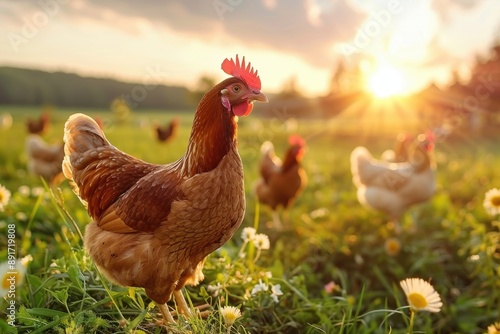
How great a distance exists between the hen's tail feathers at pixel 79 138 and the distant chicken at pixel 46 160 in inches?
169

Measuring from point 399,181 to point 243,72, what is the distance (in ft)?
10.9

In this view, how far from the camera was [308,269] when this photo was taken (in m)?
3.38

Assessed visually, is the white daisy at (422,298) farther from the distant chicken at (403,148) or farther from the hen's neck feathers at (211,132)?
the distant chicken at (403,148)

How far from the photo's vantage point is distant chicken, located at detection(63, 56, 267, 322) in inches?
72.7

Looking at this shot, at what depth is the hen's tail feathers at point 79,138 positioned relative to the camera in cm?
230

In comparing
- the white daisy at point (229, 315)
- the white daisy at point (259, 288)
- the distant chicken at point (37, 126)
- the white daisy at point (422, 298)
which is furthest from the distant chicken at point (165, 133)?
the white daisy at point (422, 298)

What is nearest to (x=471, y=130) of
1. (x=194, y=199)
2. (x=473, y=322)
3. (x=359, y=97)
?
(x=359, y=97)

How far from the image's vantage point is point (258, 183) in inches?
208

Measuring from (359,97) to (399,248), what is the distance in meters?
15.6

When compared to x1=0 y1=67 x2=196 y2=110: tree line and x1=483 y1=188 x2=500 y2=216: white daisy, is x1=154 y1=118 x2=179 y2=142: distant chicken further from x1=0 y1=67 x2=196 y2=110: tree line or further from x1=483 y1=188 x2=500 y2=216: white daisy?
x1=0 y1=67 x2=196 y2=110: tree line

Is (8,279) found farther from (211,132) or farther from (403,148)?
(403,148)

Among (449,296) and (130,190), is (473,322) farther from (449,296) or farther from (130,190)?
(130,190)

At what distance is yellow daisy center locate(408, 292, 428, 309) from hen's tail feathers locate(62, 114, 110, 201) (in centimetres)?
175

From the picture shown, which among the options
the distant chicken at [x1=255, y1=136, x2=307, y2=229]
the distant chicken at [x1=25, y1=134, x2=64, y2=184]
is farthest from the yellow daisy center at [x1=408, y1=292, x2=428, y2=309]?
the distant chicken at [x1=25, y1=134, x2=64, y2=184]
